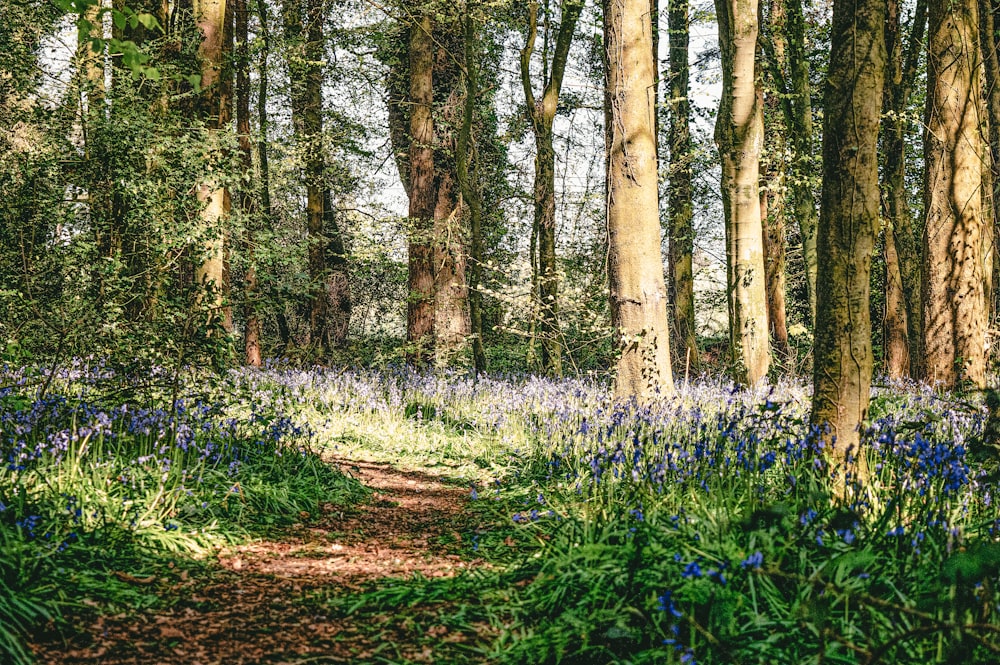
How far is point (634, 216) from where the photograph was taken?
7.50 m

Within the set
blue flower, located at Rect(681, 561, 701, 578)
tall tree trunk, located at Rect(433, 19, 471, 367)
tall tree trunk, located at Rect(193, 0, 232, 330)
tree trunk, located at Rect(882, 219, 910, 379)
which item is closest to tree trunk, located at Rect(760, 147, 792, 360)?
tree trunk, located at Rect(882, 219, 910, 379)

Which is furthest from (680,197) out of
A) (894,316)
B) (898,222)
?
(894,316)

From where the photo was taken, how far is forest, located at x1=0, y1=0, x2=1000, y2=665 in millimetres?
2891

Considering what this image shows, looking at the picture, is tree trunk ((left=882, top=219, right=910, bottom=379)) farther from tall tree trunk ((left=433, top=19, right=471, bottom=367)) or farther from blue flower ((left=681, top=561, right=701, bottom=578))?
blue flower ((left=681, top=561, right=701, bottom=578))

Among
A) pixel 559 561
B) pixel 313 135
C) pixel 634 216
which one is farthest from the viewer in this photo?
pixel 313 135

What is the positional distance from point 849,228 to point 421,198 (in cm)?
983

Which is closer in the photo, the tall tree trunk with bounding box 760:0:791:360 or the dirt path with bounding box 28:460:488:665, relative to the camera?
the dirt path with bounding box 28:460:488:665

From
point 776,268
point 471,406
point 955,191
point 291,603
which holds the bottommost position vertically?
point 291,603

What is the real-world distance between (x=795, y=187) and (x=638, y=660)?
42.6ft

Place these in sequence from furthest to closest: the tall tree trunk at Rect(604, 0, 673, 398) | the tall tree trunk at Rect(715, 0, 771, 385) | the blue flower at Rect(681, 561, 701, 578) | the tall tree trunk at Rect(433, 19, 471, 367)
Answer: the tall tree trunk at Rect(433, 19, 471, 367), the tall tree trunk at Rect(715, 0, 771, 385), the tall tree trunk at Rect(604, 0, 673, 398), the blue flower at Rect(681, 561, 701, 578)

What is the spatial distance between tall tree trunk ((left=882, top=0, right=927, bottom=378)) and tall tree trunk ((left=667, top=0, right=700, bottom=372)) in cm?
396

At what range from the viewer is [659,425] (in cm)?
598

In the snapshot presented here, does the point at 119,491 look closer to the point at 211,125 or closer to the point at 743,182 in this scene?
the point at 211,125

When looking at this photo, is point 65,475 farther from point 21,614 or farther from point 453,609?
point 453,609
